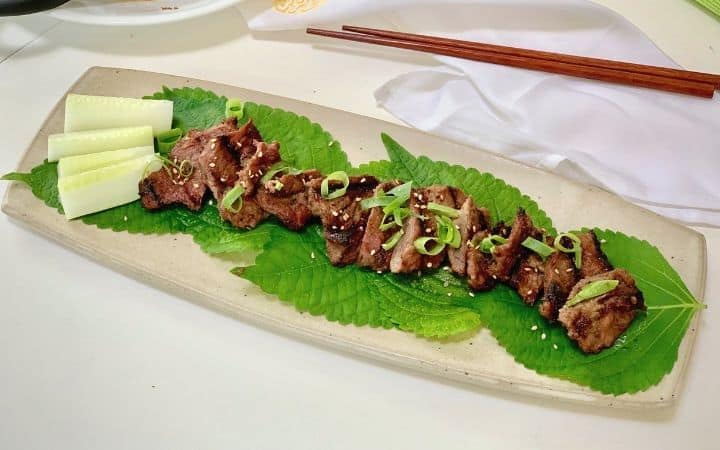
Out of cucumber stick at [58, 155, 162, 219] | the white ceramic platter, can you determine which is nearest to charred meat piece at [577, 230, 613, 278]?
cucumber stick at [58, 155, 162, 219]

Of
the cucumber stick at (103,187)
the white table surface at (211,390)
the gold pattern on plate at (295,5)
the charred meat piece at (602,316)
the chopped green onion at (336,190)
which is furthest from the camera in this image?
the gold pattern on plate at (295,5)

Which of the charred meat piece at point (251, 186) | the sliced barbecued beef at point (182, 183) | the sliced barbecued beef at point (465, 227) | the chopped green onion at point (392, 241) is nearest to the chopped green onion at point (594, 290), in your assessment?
the sliced barbecued beef at point (465, 227)

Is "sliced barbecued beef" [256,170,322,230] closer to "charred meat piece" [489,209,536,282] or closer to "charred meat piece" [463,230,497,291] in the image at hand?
"charred meat piece" [463,230,497,291]

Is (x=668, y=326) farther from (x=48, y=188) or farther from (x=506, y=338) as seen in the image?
(x=48, y=188)

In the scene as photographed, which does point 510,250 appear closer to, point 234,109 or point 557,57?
point 557,57

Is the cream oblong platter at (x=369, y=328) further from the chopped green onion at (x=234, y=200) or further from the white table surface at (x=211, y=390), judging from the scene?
the chopped green onion at (x=234, y=200)

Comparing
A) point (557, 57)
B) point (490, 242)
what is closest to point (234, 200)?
point (490, 242)
